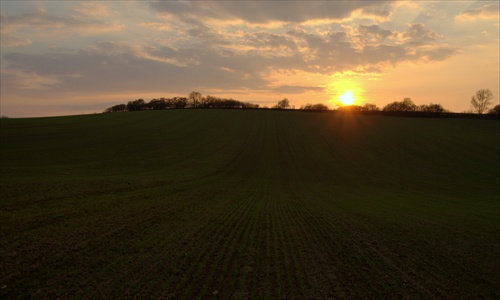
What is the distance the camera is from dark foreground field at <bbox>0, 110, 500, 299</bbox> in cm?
721

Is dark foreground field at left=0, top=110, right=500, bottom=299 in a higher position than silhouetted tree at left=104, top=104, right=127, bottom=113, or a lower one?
lower

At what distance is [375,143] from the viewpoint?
46188 mm

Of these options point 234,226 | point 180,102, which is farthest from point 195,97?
point 234,226

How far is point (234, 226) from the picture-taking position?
1178 cm

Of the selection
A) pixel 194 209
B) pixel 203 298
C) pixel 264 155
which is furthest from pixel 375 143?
pixel 203 298

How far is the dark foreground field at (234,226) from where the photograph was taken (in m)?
7.21

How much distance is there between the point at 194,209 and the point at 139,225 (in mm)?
3446

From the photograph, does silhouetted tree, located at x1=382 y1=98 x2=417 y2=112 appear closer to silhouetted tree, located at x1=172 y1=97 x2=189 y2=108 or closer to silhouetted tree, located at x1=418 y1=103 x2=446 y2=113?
silhouetted tree, located at x1=418 y1=103 x2=446 y2=113

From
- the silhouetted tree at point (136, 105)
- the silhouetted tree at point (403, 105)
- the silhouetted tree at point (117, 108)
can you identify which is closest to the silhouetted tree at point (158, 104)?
the silhouetted tree at point (136, 105)

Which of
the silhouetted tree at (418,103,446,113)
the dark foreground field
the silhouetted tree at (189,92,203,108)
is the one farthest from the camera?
the silhouetted tree at (189,92,203,108)

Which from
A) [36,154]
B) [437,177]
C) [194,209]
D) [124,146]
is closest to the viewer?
[194,209]

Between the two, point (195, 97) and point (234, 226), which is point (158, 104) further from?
point (234, 226)

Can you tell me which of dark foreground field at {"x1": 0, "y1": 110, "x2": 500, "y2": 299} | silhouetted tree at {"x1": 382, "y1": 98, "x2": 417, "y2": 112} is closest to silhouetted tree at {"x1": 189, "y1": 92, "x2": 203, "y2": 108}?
silhouetted tree at {"x1": 382, "y1": 98, "x2": 417, "y2": 112}

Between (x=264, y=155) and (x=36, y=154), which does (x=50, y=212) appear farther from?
(x=264, y=155)
